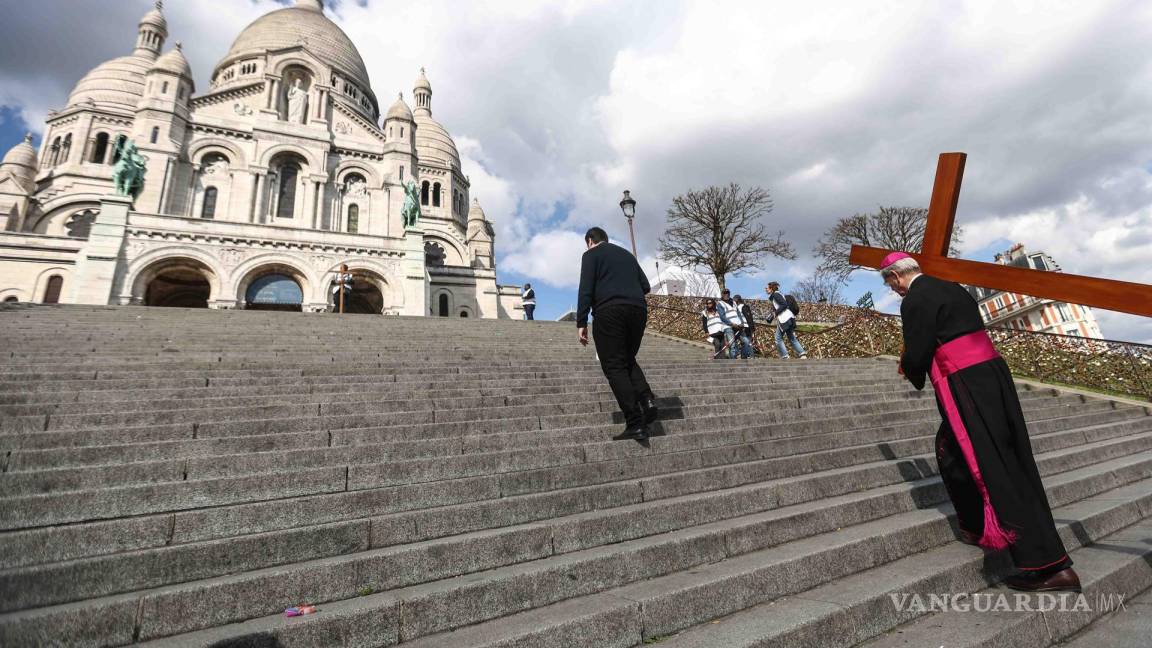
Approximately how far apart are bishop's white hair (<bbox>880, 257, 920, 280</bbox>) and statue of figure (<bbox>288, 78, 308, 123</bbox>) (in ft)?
118

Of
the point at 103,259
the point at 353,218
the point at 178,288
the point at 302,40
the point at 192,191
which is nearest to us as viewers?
the point at 103,259

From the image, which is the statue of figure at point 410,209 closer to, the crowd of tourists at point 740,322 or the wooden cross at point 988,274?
the crowd of tourists at point 740,322

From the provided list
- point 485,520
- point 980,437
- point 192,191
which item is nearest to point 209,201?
point 192,191

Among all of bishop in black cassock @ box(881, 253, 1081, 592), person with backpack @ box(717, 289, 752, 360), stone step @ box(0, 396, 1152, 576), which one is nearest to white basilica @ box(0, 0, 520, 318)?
person with backpack @ box(717, 289, 752, 360)

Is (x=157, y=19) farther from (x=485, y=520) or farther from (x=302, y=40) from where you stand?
(x=485, y=520)

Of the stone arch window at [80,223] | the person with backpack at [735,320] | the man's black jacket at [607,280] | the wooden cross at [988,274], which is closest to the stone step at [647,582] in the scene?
the wooden cross at [988,274]

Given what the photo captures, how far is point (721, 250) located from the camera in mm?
30344

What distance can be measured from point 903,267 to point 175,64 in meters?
38.0

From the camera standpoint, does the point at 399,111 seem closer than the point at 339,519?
No

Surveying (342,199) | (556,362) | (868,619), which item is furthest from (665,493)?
(342,199)

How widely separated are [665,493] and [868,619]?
1.44 meters

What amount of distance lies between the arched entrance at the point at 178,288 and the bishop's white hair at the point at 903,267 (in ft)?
84.1

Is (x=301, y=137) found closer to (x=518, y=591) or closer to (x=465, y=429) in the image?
(x=465, y=429)

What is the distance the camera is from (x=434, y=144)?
43.2 meters
